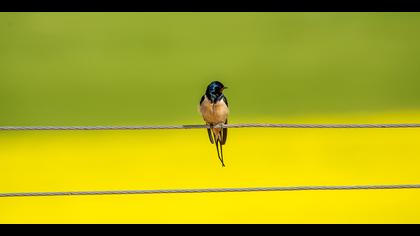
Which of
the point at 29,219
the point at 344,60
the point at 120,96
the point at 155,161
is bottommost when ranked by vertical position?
the point at 29,219

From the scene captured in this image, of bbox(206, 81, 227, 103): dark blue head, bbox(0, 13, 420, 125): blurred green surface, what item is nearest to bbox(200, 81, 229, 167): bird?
bbox(206, 81, 227, 103): dark blue head

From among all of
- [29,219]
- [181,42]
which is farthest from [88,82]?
[29,219]

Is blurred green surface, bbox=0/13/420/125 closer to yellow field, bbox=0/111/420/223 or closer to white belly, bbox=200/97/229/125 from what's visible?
yellow field, bbox=0/111/420/223

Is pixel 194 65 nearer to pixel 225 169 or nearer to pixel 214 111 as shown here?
pixel 225 169

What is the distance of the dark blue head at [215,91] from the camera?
4908 millimetres

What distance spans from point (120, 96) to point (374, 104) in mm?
2526

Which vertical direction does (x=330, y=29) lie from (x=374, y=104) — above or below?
above

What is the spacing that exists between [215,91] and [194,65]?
9.65ft

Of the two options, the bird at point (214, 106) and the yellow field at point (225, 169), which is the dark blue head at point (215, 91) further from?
the yellow field at point (225, 169)

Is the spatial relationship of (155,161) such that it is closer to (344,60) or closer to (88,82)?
(88,82)

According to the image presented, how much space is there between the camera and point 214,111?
4859 millimetres

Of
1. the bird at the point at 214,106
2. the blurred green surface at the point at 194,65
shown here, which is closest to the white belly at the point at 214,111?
the bird at the point at 214,106

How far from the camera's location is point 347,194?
6.48 metres

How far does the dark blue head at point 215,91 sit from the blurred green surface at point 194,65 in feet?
8.44
